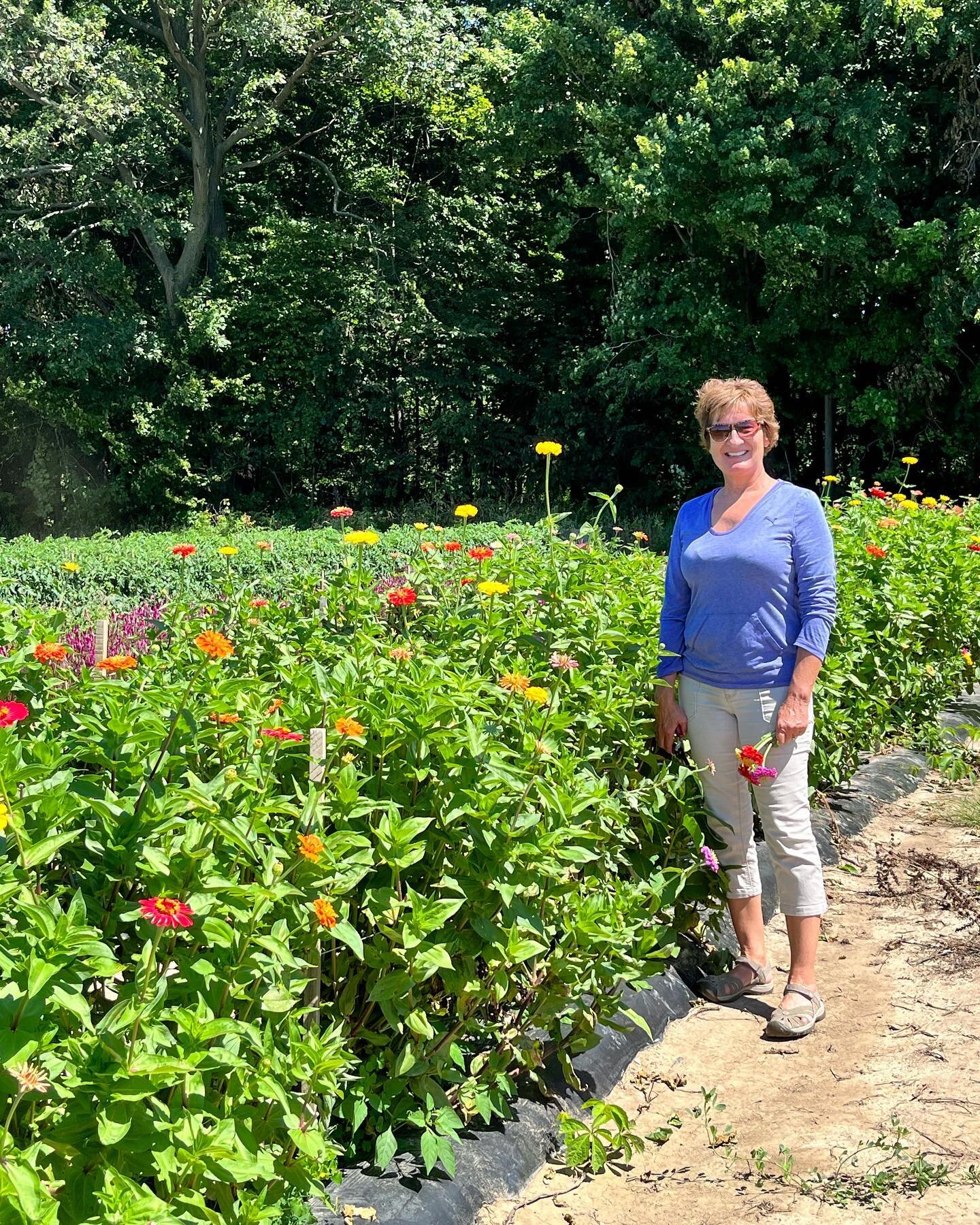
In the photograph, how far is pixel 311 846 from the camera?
6.61 feet

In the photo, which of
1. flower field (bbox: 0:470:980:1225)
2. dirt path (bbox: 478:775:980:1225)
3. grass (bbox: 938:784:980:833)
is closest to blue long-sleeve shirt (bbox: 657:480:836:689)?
flower field (bbox: 0:470:980:1225)

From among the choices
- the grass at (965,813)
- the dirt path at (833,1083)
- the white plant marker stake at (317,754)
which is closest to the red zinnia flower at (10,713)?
the white plant marker stake at (317,754)

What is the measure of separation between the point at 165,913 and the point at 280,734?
59cm

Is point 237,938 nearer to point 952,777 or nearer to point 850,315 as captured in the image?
point 952,777

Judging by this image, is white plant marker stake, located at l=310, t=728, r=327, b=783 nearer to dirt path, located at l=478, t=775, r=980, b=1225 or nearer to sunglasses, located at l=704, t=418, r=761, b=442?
dirt path, located at l=478, t=775, r=980, b=1225

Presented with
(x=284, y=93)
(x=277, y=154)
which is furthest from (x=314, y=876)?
(x=277, y=154)

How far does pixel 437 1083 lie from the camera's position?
2.70 metres

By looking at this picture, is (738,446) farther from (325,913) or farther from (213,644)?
(325,913)

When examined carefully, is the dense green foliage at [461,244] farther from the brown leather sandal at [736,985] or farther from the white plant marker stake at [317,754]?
the white plant marker stake at [317,754]

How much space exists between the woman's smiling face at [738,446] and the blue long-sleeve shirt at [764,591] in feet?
0.33

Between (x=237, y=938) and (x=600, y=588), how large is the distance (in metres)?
2.38

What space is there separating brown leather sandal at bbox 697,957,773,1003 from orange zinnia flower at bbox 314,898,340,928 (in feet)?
6.69

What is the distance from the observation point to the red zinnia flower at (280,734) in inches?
88.0

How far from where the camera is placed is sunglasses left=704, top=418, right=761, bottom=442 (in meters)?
3.54
